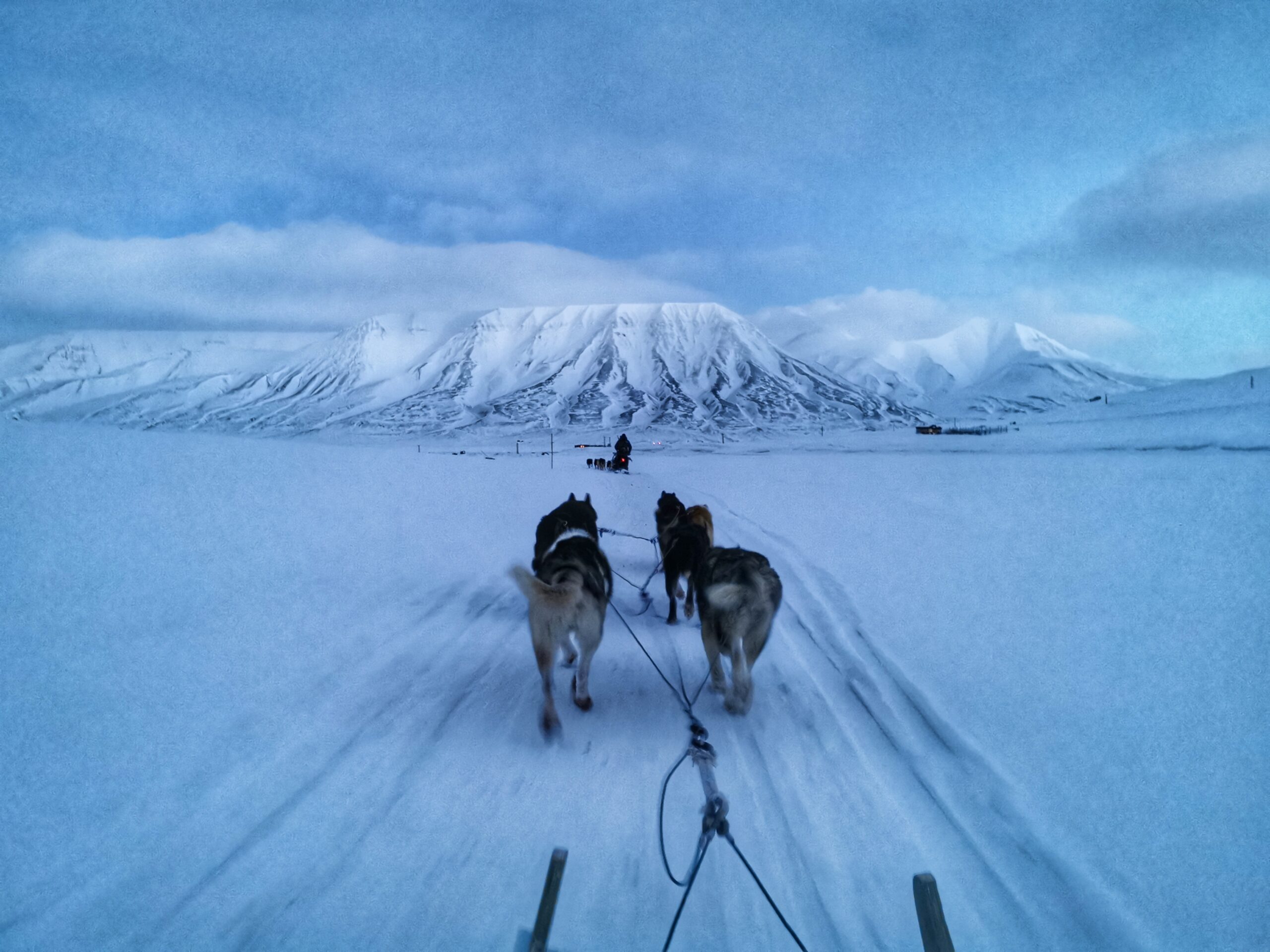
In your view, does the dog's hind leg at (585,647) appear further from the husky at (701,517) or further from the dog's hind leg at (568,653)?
the husky at (701,517)

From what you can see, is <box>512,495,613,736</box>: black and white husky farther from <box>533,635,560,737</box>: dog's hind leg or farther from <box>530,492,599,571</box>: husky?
<box>530,492,599,571</box>: husky

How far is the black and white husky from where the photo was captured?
11.2 ft

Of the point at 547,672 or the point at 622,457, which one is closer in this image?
the point at 547,672

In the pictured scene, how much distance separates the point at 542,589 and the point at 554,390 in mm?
137498

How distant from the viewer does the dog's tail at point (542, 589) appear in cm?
335

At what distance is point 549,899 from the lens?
2002 millimetres

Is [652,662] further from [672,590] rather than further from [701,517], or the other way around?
[701,517]

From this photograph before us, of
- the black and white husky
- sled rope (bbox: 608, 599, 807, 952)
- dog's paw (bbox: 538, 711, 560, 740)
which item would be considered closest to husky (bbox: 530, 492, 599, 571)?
the black and white husky

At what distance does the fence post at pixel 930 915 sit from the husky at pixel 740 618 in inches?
67.7

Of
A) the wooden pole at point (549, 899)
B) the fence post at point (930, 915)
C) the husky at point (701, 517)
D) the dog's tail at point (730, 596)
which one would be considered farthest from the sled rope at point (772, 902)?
the husky at point (701, 517)

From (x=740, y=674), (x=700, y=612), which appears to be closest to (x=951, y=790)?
(x=740, y=674)

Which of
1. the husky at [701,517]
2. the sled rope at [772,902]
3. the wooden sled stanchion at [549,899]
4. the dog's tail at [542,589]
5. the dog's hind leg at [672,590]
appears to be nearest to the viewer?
the wooden sled stanchion at [549,899]

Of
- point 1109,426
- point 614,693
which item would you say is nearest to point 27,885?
point 614,693

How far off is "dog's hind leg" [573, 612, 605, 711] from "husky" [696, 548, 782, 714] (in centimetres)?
66
